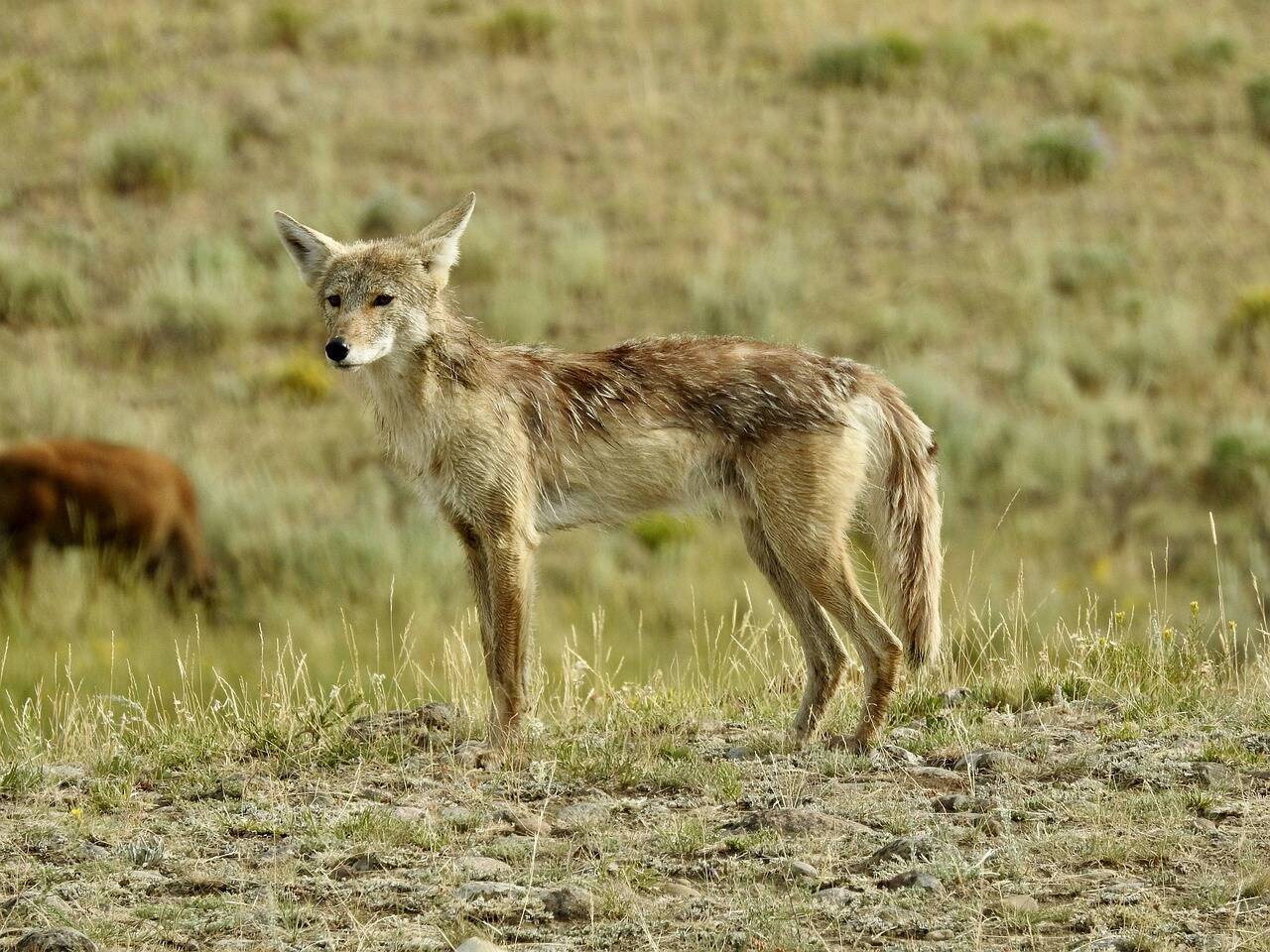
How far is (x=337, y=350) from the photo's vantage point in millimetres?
6547

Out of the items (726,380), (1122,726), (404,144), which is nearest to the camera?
(1122,726)

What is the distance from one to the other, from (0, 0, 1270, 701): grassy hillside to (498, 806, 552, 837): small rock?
6625 millimetres

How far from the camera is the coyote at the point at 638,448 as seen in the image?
22.0 ft

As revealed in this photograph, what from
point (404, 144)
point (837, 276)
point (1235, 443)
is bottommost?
point (1235, 443)

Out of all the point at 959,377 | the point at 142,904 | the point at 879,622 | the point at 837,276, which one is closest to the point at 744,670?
the point at 879,622

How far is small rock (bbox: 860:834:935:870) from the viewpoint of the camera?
5020 millimetres

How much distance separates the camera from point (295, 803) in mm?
5891

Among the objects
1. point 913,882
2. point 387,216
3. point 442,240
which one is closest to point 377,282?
point 442,240

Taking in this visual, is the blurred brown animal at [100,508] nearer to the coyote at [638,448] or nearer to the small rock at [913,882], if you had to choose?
the coyote at [638,448]

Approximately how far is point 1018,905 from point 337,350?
3222mm

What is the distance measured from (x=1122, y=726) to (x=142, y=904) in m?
3.43

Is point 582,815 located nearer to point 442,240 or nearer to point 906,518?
point 906,518

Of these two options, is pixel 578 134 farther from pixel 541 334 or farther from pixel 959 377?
pixel 959 377

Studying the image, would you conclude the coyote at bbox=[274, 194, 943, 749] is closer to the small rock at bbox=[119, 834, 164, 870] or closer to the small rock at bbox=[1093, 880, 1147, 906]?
the small rock at bbox=[119, 834, 164, 870]
